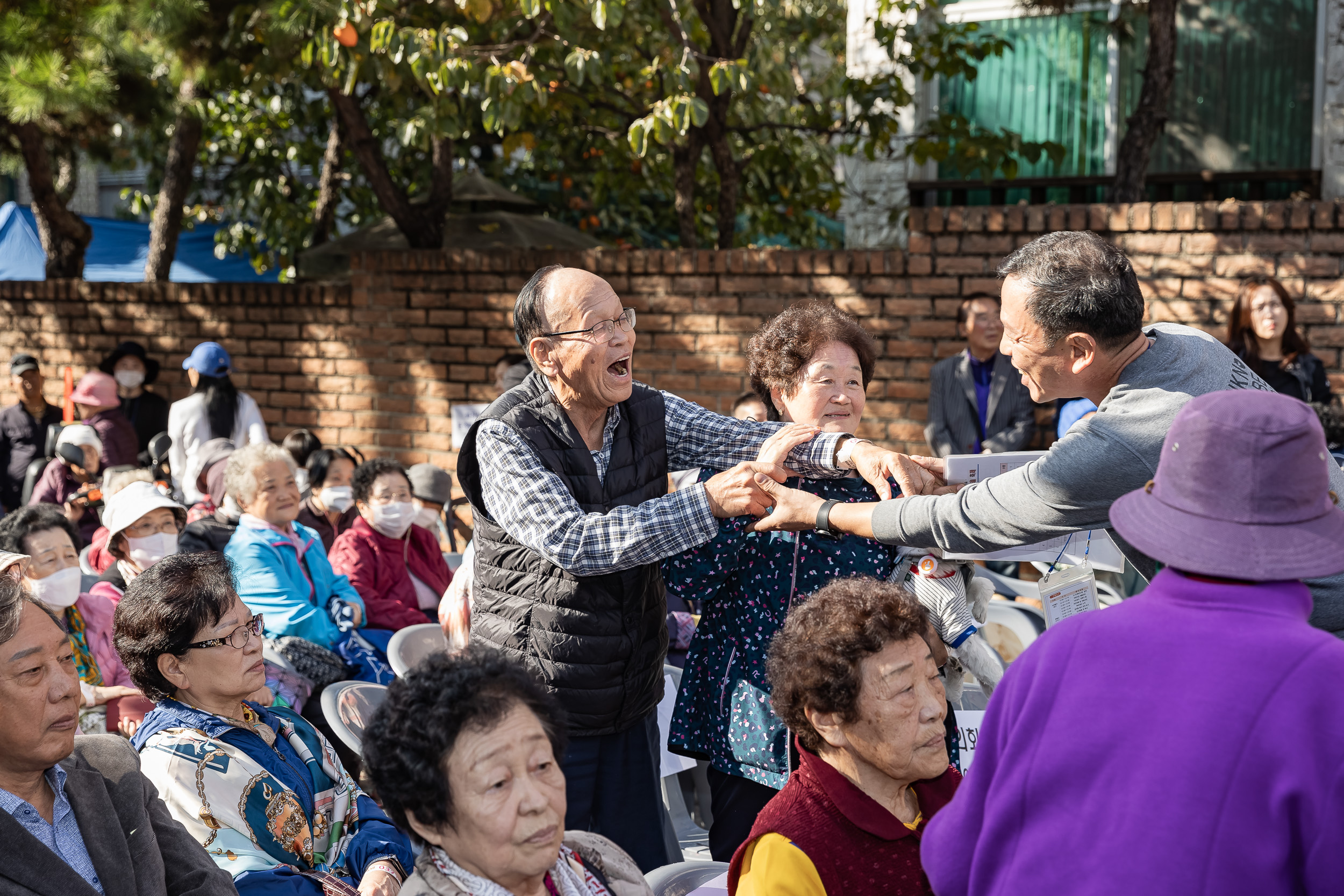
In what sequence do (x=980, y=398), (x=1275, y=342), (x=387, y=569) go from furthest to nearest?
(x=980, y=398), (x=1275, y=342), (x=387, y=569)

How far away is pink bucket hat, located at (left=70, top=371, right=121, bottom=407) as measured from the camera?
7188 mm

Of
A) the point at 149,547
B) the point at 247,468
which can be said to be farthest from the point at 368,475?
the point at 149,547

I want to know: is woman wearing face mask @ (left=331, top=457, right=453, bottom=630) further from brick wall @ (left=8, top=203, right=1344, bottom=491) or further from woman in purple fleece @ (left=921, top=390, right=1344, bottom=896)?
woman in purple fleece @ (left=921, top=390, right=1344, bottom=896)

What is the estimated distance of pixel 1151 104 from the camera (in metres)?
6.67

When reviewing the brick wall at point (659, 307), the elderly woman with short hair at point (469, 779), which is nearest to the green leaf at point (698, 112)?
the brick wall at point (659, 307)

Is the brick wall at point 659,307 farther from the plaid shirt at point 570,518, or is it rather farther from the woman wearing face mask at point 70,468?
the plaid shirt at point 570,518

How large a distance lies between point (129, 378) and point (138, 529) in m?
4.06

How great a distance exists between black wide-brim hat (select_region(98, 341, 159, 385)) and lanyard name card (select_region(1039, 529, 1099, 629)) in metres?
7.33

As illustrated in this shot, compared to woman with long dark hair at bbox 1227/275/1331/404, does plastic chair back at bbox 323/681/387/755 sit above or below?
below

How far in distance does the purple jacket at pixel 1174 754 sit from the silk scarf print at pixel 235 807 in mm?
1612

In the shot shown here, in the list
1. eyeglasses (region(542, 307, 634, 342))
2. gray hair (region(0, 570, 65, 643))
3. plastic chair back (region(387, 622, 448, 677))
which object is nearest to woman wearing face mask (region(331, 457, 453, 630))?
plastic chair back (region(387, 622, 448, 677))

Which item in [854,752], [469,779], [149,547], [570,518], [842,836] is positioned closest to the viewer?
[469,779]

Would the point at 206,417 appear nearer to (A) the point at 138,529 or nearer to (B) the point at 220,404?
(B) the point at 220,404

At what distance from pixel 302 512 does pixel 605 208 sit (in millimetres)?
5959
